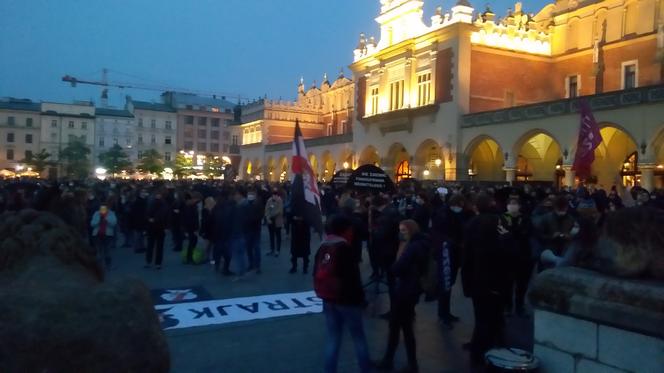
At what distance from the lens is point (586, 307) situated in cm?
300

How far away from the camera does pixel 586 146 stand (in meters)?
12.7

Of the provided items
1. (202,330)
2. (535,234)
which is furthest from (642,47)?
(202,330)

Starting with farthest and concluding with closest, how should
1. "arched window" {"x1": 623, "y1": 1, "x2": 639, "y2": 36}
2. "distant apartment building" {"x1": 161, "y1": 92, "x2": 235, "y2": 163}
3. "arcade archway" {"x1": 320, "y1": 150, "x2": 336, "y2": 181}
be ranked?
1. "distant apartment building" {"x1": 161, "y1": 92, "x2": 235, "y2": 163}
2. "arcade archway" {"x1": 320, "y1": 150, "x2": 336, "y2": 181}
3. "arched window" {"x1": 623, "y1": 1, "x2": 639, "y2": 36}

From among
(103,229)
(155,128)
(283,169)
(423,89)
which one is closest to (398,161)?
(423,89)

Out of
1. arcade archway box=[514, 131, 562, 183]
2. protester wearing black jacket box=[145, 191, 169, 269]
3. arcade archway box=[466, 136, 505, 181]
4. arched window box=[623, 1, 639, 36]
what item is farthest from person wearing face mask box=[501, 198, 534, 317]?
arched window box=[623, 1, 639, 36]

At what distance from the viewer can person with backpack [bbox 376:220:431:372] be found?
5.69 metres

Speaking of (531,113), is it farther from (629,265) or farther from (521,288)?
(629,265)

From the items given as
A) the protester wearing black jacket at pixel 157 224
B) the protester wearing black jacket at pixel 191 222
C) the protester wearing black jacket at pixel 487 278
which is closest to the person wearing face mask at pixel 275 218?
the protester wearing black jacket at pixel 191 222

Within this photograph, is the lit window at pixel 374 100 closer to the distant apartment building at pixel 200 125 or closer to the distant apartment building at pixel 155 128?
the distant apartment building at pixel 155 128

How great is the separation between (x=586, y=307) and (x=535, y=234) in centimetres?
519

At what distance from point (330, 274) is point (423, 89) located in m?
29.7

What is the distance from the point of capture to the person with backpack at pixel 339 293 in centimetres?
511

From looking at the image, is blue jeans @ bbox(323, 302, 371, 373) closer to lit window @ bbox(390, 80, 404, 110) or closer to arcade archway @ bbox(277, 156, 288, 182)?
lit window @ bbox(390, 80, 404, 110)

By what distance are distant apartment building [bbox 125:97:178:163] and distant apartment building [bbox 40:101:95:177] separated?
6802 millimetres
